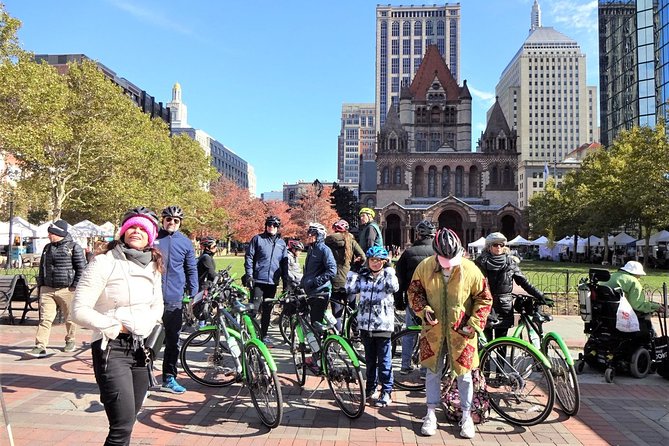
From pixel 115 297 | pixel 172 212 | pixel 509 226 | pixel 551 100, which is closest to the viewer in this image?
pixel 115 297

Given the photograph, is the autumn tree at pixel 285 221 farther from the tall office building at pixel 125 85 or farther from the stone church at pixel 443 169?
the tall office building at pixel 125 85

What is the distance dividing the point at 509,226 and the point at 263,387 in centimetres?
7023

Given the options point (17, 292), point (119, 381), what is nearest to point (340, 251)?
point (119, 381)

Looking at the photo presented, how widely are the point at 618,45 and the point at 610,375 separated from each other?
87377mm

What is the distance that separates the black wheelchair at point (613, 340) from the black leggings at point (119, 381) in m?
5.96

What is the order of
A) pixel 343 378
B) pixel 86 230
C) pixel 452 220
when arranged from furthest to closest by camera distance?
1. pixel 452 220
2. pixel 86 230
3. pixel 343 378

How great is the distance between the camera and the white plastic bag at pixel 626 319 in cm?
642

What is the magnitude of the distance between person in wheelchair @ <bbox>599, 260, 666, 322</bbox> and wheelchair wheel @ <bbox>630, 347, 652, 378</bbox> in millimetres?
399

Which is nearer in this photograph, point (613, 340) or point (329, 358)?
point (329, 358)

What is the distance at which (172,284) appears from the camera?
18.8ft

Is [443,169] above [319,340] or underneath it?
above

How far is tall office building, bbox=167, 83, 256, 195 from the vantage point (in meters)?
126

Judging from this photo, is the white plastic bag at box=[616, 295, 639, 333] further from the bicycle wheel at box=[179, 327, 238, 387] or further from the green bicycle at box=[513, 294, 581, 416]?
the bicycle wheel at box=[179, 327, 238, 387]

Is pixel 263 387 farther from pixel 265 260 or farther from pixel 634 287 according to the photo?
pixel 634 287
